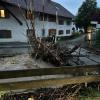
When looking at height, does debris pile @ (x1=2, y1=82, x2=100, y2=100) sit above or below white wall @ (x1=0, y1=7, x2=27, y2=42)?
below

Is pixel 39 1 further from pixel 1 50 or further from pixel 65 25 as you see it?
pixel 1 50

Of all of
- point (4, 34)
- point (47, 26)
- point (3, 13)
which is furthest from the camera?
point (47, 26)

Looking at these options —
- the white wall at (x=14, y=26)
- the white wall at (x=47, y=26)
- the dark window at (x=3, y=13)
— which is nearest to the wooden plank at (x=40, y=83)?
the white wall at (x=47, y=26)

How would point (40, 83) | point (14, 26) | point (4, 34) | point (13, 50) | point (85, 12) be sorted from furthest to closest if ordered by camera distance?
point (85, 12) < point (14, 26) < point (4, 34) < point (13, 50) < point (40, 83)

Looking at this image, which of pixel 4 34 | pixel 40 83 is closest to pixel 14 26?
pixel 4 34

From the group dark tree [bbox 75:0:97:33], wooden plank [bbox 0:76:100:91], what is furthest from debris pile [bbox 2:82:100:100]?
dark tree [bbox 75:0:97:33]

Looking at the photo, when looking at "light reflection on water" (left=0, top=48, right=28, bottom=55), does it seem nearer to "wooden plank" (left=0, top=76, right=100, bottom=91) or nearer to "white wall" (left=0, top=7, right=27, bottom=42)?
"wooden plank" (left=0, top=76, right=100, bottom=91)

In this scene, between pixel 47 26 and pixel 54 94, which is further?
pixel 47 26

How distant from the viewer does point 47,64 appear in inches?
435

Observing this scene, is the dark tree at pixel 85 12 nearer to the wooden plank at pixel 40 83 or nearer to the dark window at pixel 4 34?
the dark window at pixel 4 34

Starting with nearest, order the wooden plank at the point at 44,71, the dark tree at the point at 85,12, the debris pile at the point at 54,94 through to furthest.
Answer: the wooden plank at the point at 44,71, the debris pile at the point at 54,94, the dark tree at the point at 85,12

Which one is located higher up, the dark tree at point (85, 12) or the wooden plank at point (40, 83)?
the dark tree at point (85, 12)

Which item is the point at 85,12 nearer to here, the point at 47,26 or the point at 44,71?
the point at 47,26

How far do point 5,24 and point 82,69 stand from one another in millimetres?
23958
